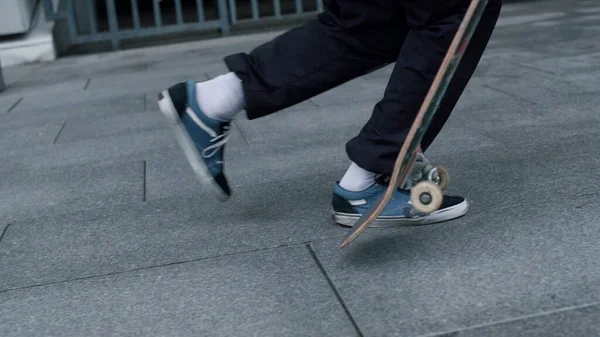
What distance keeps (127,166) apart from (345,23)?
149 cm

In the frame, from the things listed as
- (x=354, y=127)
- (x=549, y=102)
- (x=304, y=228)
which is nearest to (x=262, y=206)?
(x=304, y=228)

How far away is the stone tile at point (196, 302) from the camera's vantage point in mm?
1737

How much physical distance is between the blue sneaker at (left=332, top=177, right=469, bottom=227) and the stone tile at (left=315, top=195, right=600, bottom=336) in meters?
0.03

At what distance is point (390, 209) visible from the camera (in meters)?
2.24

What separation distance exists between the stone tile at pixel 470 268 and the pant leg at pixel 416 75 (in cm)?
24

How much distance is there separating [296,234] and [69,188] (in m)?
1.15

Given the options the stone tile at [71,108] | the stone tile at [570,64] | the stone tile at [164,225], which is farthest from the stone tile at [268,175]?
the stone tile at [570,64]

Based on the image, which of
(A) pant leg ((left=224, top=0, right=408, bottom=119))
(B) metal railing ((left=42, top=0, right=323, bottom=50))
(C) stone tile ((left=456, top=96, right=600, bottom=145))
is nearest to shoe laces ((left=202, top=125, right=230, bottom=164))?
(A) pant leg ((left=224, top=0, right=408, bottom=119))

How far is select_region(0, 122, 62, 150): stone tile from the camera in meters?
3.94

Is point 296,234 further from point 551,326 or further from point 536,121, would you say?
point 536,121

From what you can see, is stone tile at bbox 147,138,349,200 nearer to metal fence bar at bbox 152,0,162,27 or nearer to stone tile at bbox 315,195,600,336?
stone tile at bbox 315,195,600,336

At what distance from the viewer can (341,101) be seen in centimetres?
433

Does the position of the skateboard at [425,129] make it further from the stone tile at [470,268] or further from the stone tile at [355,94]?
the stone tile at [355,94]

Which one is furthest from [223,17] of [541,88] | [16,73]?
[541,88]
